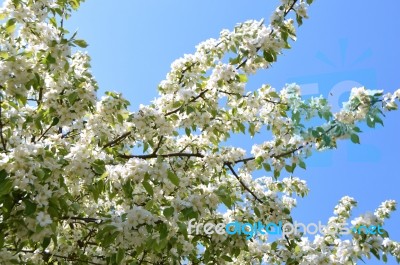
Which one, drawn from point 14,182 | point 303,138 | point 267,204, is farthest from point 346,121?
point 14,182

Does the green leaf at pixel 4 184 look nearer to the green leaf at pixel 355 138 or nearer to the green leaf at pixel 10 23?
the green leaf at pixel 10 23

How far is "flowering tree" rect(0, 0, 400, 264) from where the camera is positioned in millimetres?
3395

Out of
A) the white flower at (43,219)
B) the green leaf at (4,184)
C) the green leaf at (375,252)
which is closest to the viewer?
the green leaf at (4,184)

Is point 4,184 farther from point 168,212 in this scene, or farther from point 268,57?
point 268,57

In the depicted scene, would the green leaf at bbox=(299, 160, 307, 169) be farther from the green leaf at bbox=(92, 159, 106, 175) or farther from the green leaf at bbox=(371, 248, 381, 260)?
the green leaf at bbox=(92, 159, 106, 175)

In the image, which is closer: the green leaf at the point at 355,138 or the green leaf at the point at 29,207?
the green leaf at the point at 29,207

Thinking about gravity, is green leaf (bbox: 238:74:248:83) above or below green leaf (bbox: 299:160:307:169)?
above

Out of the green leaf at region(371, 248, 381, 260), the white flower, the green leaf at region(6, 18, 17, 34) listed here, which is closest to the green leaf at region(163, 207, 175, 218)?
the white flower

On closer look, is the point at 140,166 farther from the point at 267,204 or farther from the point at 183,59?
the point at 183,59

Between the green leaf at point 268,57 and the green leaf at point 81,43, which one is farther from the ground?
the green leaf at point 268,57

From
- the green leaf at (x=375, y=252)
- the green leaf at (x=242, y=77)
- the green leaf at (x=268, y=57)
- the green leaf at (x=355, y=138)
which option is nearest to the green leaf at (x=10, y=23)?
the green leaf at (x=242, y=77)

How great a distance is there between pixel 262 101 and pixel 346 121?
4.03ft

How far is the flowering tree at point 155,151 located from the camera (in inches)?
134

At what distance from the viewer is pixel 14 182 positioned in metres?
3.01
